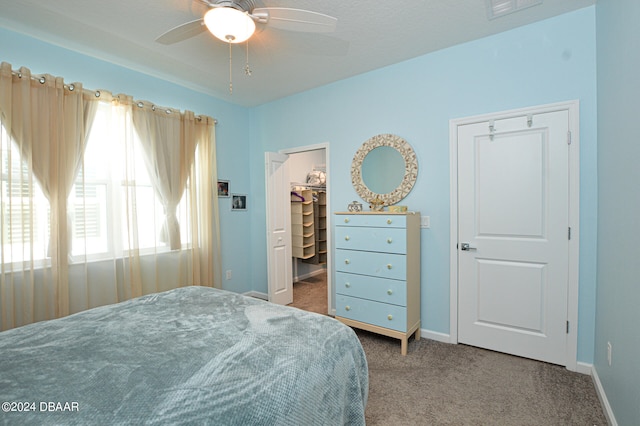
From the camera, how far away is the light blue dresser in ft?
8.65

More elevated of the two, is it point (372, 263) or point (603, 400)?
point (372, 263)

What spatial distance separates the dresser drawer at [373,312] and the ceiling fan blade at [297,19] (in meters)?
2.26

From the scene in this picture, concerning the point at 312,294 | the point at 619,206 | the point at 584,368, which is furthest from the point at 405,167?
the point at 312,294

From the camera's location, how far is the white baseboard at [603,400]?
5.56 ft

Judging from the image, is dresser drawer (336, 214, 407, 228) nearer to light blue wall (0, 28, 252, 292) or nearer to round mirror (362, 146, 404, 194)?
round mirror (362, 146, 404, 194)

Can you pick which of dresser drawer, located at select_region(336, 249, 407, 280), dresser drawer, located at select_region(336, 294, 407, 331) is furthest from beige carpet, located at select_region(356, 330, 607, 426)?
dresser drawer, located at select_region(336, 249, 407, 280)

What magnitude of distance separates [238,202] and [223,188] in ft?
1.01

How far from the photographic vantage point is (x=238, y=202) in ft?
13.7

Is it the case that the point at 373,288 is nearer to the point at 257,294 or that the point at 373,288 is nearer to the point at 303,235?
the point at 257,294

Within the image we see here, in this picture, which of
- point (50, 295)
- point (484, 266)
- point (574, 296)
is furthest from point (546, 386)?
point (50, 295)

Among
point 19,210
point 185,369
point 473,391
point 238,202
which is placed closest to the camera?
point 185,369

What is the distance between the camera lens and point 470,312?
2.70 meters

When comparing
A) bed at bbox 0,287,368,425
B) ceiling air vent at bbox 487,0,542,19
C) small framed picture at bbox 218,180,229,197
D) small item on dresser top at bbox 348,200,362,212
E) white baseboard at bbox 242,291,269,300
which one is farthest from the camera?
white baseboard at bbox 242,291,269,300

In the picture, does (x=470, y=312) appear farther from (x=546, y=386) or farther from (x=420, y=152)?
(x=420, y=152)
